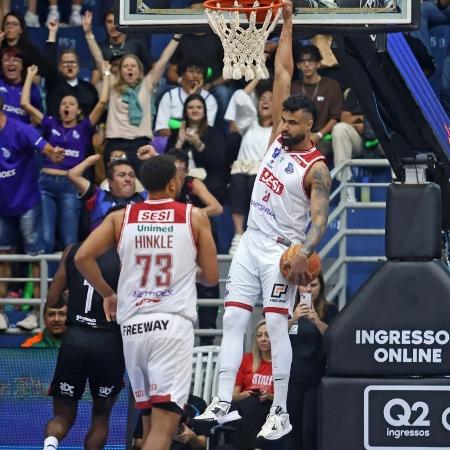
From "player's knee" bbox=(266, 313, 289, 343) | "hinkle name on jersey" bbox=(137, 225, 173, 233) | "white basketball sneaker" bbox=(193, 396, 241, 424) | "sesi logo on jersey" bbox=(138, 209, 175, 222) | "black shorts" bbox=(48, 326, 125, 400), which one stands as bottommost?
"white basketball sneaker" bbox=(193, 396, 241, 424)

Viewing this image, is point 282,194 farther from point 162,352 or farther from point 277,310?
point 162,352

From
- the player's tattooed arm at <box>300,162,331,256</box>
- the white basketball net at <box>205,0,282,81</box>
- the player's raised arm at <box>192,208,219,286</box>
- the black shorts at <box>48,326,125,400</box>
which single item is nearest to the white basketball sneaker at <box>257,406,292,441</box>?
the player's raised arm at <box>192,208,219,286</box>

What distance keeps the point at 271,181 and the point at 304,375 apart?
1750 millimetres

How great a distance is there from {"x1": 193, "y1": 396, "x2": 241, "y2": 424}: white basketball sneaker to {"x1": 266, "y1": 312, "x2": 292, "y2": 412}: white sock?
1.06 ft

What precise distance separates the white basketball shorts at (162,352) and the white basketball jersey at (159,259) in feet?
0.23

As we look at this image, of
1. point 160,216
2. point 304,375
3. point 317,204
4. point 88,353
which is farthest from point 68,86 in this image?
point 317,204

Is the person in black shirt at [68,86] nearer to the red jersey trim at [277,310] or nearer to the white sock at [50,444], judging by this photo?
the white sock at [50,444]

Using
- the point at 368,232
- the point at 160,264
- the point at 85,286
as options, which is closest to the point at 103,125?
the point at 368,232

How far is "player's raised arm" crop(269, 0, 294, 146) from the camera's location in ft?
30.8

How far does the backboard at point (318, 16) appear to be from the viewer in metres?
9.14

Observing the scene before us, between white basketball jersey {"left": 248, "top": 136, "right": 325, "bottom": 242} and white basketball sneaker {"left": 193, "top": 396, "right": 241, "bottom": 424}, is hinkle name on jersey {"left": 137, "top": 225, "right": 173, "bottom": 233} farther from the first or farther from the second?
white basketball sneaker {"left": 193, "top": 396, "right": 241, "bottom": 424}

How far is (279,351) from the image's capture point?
948 cm

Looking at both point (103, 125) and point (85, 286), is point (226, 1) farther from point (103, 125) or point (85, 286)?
point (103, 125)

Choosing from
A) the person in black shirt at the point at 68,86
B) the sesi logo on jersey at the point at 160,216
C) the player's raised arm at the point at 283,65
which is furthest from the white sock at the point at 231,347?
the person in black shirt at the point at 68,86
